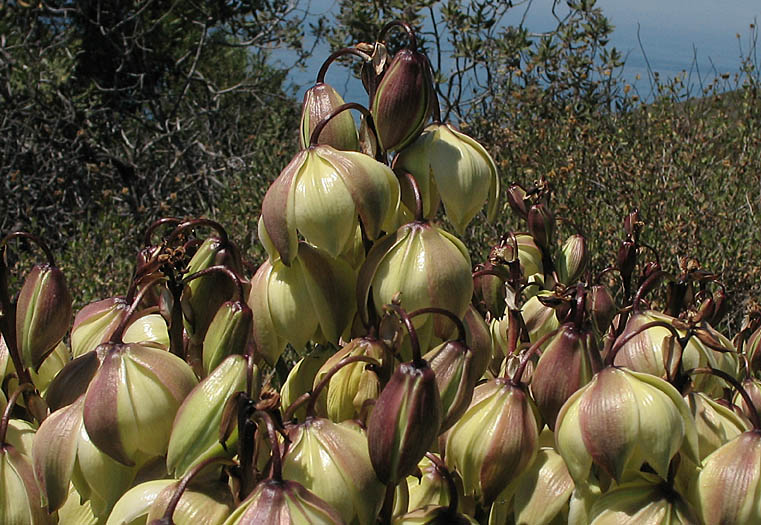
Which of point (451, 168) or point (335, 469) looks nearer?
point (335, 469)

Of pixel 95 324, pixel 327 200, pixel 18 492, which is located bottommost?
pixel 18 492

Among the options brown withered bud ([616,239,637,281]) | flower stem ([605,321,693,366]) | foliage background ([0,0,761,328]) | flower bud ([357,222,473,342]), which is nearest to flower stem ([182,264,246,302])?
flower bud ([357,222,473,342])

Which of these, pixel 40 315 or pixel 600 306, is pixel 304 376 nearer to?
pixel 40 315

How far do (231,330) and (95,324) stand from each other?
24 centimetres

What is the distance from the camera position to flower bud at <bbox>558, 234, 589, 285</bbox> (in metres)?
1.17

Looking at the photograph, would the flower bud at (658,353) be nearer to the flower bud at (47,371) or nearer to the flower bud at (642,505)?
the flower bud at (642,505)

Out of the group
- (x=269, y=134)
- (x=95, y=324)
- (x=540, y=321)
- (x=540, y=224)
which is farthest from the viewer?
(x=269, y=134)

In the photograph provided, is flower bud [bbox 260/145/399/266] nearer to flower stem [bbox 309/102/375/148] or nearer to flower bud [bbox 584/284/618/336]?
flower stem [bbox 309/102/375/148]

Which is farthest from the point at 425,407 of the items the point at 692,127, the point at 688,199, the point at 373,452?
the point at 692,127

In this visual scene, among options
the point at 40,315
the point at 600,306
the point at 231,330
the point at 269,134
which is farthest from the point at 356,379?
the point at 269,134

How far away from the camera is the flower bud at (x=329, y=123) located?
733mm

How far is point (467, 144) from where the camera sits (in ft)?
2.45

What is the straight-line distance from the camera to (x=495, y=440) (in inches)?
24.9

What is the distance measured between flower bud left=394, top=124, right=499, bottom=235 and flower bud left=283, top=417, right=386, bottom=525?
0.24 m
